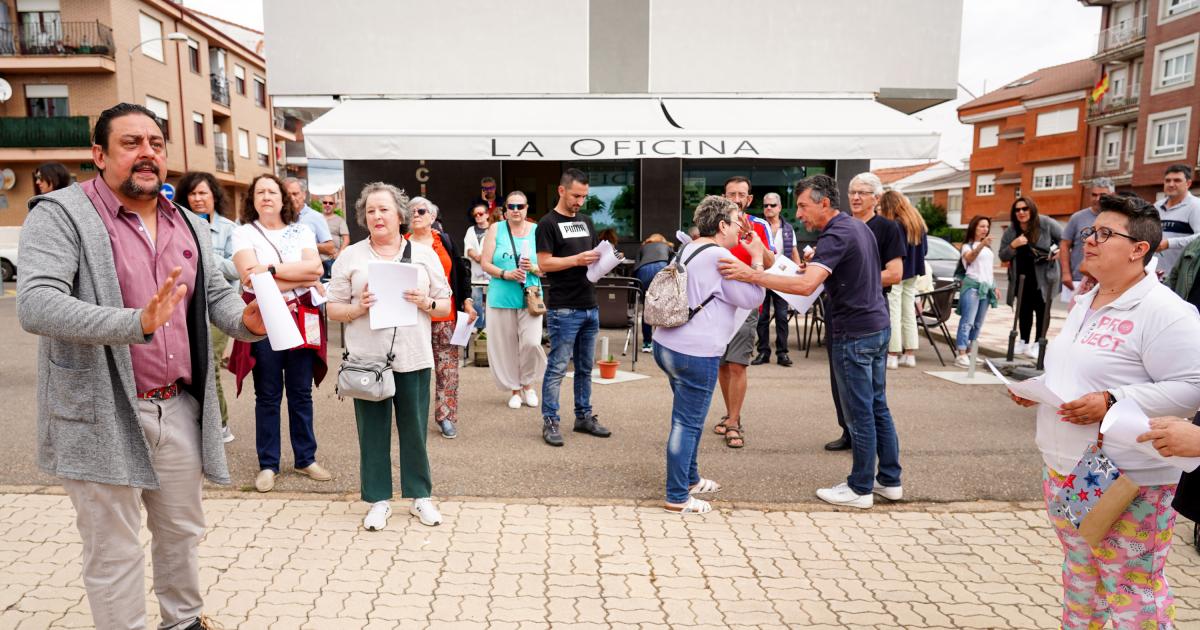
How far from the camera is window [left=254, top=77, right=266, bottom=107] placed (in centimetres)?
3778

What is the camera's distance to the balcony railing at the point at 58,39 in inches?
1024

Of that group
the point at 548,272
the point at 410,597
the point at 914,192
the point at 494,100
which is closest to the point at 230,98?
the point at 494,100

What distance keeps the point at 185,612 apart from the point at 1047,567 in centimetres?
366

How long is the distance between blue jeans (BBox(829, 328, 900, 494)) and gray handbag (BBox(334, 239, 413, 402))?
248 cm

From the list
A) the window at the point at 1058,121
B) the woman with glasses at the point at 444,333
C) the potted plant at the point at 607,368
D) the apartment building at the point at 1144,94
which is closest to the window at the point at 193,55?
the potted plant at the point at 607,368

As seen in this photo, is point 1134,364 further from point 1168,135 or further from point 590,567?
point 1168,135

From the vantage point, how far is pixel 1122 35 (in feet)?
116

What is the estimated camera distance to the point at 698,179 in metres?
12.1

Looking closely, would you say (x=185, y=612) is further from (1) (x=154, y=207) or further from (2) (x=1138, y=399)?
(2) (x=1138, y=399)

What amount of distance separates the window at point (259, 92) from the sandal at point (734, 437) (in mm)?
38981

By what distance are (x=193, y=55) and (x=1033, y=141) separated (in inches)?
1676

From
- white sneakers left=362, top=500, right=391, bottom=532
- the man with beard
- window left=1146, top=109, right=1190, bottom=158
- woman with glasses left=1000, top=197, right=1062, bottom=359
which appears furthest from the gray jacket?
window left=1146, top=109, right=1190, bottom=158

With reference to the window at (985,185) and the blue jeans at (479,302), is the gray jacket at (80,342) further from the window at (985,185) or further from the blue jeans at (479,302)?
the window at (985,185)

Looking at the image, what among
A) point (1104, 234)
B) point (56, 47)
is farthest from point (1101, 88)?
point (56, 47)
